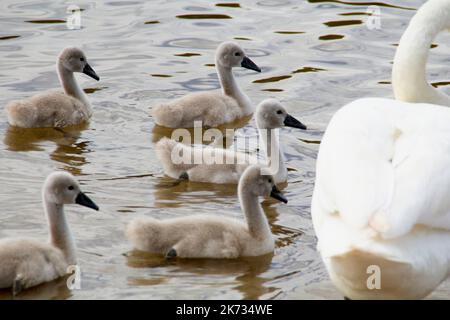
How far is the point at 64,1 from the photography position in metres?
Result: 14.2

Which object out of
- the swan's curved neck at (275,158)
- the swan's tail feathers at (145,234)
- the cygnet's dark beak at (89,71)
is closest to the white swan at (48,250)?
the swan's tail feathers at (145,234)

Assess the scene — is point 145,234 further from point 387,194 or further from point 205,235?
point 387,194

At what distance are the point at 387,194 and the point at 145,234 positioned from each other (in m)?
2.35

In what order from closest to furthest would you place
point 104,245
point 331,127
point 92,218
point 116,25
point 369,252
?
1. point 369,252
2. point 331,127
3. point 104,245
4. point 92,218
5. point 116,25

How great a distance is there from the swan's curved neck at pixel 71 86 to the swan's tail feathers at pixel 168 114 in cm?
68

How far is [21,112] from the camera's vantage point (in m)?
9.91

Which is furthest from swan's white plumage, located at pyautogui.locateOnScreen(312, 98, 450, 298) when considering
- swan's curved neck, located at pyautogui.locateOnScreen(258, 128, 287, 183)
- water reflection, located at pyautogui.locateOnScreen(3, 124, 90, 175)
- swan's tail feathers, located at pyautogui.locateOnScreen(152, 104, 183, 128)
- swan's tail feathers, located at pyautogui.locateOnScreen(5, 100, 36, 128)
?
swan's tail feathers, located at pyautogui.locateOnScreen(5, 100, 36, 128)

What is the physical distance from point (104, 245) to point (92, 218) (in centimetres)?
53

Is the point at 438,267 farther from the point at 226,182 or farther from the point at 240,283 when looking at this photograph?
the point at 226,182

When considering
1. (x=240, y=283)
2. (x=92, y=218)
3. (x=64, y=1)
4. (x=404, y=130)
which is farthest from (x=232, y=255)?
(x=64, y=1)

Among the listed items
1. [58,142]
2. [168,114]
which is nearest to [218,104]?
[168,114]

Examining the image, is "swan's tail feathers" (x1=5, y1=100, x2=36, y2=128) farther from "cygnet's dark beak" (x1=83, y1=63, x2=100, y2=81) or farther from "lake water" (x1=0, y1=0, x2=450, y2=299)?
"cygnet's dark beak" (x1=83, y1=63, x2=100, y2=81)

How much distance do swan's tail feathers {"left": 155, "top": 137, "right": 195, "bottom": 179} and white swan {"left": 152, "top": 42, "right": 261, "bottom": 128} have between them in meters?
1.24

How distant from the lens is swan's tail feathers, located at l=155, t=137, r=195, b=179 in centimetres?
880
